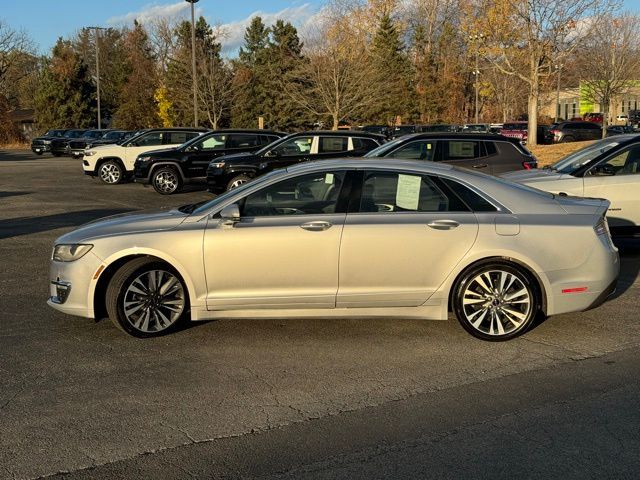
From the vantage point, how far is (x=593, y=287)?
6.01 m

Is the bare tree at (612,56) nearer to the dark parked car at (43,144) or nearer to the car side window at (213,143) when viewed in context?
the car side window at (213,143)

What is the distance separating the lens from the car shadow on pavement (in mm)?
12239

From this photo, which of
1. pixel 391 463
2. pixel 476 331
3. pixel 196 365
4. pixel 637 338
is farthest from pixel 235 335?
pixel 637 338

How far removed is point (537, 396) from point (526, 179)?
18.9ft

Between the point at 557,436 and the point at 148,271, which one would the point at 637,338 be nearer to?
the point at 557,436

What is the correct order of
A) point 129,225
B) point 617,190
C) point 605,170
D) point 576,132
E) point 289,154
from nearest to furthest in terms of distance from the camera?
point 129,225, point 617,190, point 605,170, point 289,154, point 576,132

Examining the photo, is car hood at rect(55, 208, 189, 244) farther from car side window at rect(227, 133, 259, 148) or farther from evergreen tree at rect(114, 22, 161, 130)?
evergreen tree at rect(114, 22, 161, 130)

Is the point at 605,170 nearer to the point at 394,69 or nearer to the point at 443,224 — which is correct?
the point at 443,224

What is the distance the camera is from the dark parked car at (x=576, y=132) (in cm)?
4281

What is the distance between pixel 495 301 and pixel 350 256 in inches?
52.5

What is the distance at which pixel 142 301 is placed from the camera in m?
5.97

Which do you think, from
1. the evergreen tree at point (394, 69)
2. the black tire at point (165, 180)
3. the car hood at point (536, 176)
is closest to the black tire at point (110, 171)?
the black tire at point (165, 180)

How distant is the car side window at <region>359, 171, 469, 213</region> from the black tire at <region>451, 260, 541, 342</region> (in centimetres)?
60

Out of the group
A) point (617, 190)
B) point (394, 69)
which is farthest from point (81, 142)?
point (617, 190)
